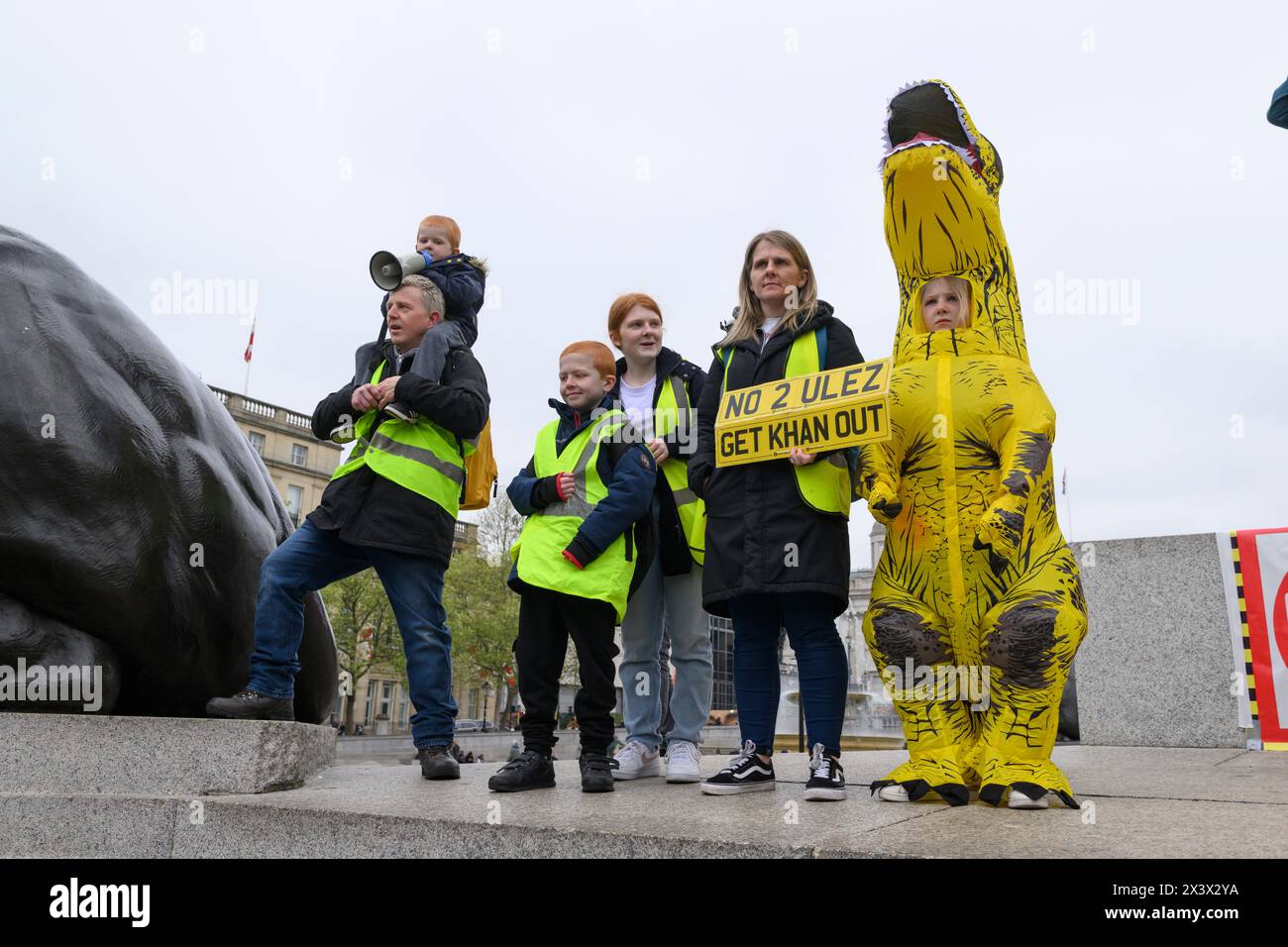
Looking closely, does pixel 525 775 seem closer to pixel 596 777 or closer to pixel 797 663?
pixel 596 777

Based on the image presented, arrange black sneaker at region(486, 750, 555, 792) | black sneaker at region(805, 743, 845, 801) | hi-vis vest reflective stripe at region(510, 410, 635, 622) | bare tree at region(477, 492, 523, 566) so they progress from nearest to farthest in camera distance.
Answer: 1. black sneaker at region(805, 743, 845, 801)
2. black sneaker at region(486, 750, 555, 792)
3. hi-vis vest reflective stripe at region(510, 410, 635, 622)
4. bare tree at region(477, 492, 523, 566)

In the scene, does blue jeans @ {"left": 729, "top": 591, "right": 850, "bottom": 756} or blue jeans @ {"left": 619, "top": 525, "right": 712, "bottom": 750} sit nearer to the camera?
blue jeans @ {"left": 729, "top": 591, "right": 850, "bottom": 756}

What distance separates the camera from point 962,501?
3.51m

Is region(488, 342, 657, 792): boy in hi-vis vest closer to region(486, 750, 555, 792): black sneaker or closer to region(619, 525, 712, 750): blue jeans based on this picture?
region(486, 750, 555, 792): black sneaker

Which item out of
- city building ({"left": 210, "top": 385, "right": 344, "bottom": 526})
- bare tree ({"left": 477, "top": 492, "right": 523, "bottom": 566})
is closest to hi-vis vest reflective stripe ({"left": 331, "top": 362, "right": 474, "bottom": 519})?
bare tree ({"left": 477, "top": 492, "right": 523, "bottom": 566})

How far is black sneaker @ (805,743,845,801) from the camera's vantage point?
3.38m

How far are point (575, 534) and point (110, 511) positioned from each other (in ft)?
5.90

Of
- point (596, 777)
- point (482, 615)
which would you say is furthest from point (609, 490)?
point (482, 615)

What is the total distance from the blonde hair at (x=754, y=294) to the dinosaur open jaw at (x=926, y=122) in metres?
0.56

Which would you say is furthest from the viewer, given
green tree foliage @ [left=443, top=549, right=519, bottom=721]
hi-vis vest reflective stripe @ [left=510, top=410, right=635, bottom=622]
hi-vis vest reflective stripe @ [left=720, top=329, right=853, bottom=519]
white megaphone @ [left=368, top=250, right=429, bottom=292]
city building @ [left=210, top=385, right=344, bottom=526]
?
city building @ [left=210, top=385, right=344, bottom=526]

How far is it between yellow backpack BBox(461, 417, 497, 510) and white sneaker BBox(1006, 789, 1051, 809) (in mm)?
2681

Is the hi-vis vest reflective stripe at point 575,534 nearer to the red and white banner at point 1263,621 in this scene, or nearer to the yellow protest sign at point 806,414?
the yellow protest sign at point 806,414
